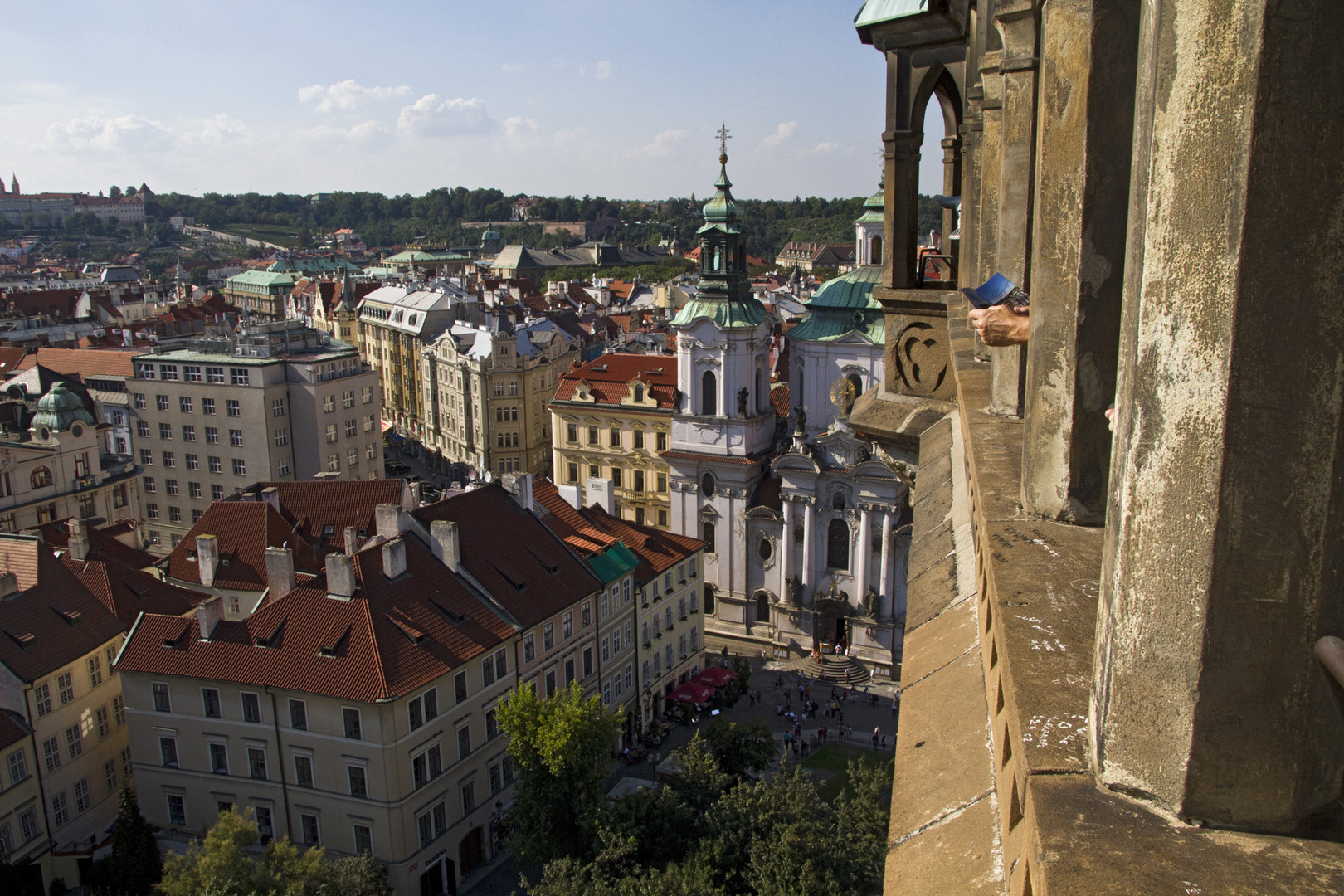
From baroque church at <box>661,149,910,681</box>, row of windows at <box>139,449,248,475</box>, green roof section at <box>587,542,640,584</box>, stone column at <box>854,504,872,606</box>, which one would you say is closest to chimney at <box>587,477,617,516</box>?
baroque church at <box>661,149,910,681</box>

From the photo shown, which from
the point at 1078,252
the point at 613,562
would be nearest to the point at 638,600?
the point at 613,562

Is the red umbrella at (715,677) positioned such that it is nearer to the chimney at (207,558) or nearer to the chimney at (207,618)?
the chimney at (207,558)

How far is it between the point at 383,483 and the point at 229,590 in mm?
6041

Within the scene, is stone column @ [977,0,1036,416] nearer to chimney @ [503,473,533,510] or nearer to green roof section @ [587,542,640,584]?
green roof section @ [587,542,640,584]

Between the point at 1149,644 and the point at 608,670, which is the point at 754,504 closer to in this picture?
the point at 608,670

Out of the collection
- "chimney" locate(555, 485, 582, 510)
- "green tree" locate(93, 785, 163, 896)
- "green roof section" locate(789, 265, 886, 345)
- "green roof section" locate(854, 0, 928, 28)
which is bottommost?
"green tree" locate(93, 785, 163, 896)

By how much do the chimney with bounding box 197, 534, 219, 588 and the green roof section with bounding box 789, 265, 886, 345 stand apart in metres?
25.4

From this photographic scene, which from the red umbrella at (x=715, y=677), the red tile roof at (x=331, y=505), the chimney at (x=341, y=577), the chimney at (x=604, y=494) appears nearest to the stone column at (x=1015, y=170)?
the chimney at (x=341, y=577)

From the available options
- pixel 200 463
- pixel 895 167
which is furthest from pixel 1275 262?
pixel 200 463

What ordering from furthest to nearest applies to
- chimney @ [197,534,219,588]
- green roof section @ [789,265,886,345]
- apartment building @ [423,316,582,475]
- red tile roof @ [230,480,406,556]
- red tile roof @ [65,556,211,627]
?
apartment building @ [423,316,582,475] → green roof section @ [789,265,886,345] → red tile roof @ [230,480,406,556] → chimney @ [197,534,219,588] → red tile roof @ [65,556,211,627]

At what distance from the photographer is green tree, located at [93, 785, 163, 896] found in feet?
83.1

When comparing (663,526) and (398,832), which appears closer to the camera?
(398,832)

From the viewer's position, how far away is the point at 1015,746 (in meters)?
3.21

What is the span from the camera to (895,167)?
11.1 meters
